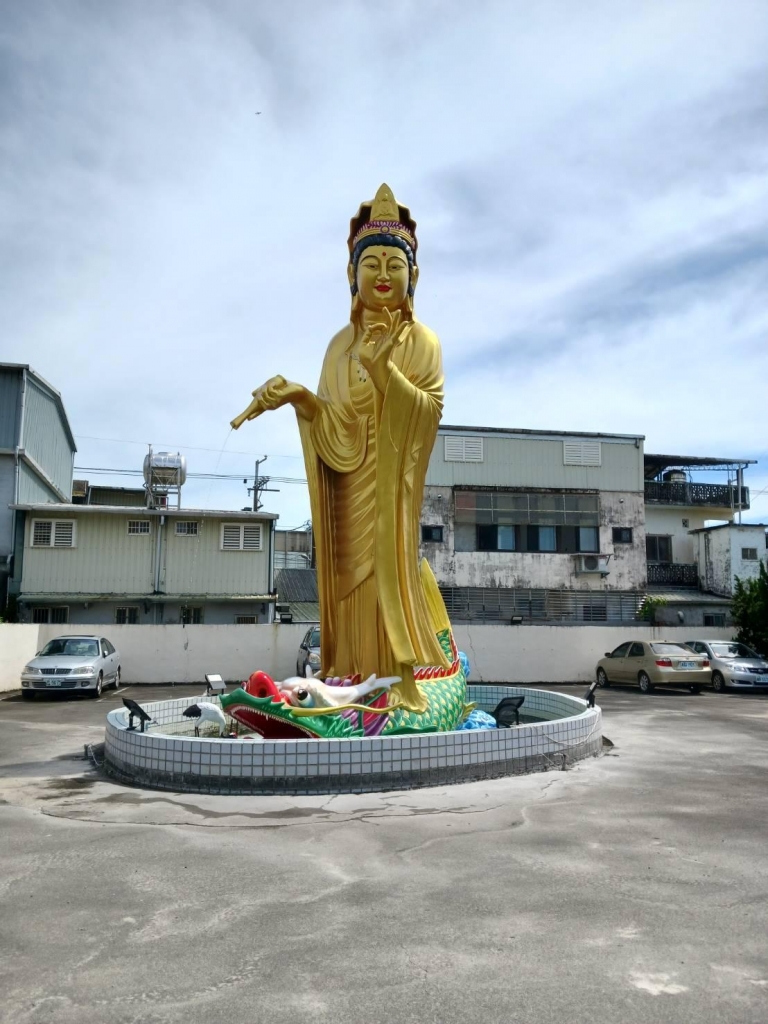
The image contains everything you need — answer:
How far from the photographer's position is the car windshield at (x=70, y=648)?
17812mm

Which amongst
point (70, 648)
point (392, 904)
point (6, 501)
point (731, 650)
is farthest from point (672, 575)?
point (392, 904)

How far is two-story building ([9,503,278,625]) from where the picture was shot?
76.5 feet

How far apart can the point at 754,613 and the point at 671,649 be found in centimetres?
457

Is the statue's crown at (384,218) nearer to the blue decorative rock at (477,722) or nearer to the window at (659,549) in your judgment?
the blue decorative rock at (477,722)

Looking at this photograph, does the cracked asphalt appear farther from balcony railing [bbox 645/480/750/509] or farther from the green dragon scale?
balcony railing [bbox 645/480/750/509]

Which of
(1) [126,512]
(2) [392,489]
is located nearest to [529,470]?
(1) [126,512]

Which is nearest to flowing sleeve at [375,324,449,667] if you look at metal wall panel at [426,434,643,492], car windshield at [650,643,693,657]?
car windshield at [650,643,693,657]

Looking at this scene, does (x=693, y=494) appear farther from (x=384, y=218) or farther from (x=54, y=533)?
(x=384, y=218)

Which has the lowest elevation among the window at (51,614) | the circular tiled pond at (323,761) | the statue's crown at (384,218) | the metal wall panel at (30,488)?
the circular tiled pond at (323,761)

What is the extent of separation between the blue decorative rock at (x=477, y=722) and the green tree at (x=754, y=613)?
48.4 feet

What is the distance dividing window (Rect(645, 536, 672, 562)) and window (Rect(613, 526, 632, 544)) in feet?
12.6

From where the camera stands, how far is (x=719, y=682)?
63.2 feet

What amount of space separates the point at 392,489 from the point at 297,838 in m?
3.90

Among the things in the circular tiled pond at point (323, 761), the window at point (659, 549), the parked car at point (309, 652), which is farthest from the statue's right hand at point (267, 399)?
the window at point (659, 549)
